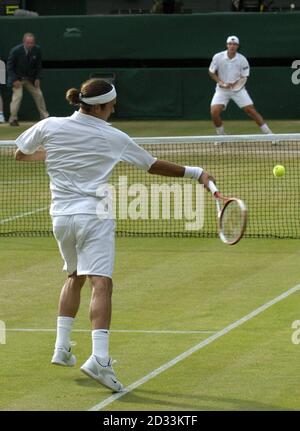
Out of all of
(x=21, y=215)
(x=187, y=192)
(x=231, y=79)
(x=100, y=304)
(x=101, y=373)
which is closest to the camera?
(x=101, y=373)

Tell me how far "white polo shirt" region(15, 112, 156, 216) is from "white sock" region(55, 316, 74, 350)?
0.75 meters

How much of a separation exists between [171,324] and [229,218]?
1354mm

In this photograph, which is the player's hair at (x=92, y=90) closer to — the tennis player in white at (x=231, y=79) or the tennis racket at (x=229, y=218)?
the tennis racket at (x=229, y=218)

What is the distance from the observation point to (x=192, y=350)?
923 cm

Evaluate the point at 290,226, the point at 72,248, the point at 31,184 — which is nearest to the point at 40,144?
the point at 72,248

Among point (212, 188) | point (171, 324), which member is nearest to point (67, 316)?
point (212, 188)

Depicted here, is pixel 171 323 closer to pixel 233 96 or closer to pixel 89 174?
pixel 89 174

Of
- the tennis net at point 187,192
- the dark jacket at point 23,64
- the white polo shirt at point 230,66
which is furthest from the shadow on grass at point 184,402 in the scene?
the dark jacket at point 23,64

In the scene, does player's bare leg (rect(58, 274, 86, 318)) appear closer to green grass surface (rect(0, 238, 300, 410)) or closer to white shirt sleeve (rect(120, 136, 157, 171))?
green grass surface (rect(0, 238, 300, 410))

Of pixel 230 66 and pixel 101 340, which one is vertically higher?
pixel 230 66

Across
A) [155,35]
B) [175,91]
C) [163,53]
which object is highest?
[155,35]

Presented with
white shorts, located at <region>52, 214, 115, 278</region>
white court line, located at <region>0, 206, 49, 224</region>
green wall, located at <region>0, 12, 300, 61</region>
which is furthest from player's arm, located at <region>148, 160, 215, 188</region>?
green wall, located at <region>0, 12, 300, 61</region>
